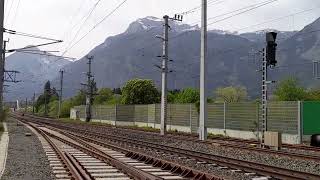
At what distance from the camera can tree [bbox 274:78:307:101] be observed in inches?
3331


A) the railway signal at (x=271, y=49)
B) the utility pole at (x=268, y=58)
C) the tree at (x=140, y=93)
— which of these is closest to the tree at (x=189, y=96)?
the tree at (x=140, y=93)

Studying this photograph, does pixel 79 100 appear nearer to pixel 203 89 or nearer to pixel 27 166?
pixel 203 89

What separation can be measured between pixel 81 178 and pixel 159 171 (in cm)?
302

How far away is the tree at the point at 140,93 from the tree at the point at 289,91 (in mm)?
23867

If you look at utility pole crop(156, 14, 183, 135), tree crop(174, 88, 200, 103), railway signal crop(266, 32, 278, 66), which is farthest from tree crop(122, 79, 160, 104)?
railway signal crop(266, 32, 278, 66)

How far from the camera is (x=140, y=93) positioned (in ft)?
327

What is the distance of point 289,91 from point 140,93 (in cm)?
2944

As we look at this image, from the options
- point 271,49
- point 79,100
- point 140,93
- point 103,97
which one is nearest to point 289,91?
point 140,93

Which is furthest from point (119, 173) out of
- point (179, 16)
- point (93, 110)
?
point (93, 110)

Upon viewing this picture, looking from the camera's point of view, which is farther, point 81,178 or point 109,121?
point 109,121

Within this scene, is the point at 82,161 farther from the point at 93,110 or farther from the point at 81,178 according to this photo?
the point at 93,110

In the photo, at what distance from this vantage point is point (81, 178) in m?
14.4

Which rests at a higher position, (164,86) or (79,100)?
(79,100)

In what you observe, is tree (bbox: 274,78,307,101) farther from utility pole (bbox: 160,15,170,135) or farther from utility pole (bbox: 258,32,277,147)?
utility pole (bbox: 258,32,277,147)
